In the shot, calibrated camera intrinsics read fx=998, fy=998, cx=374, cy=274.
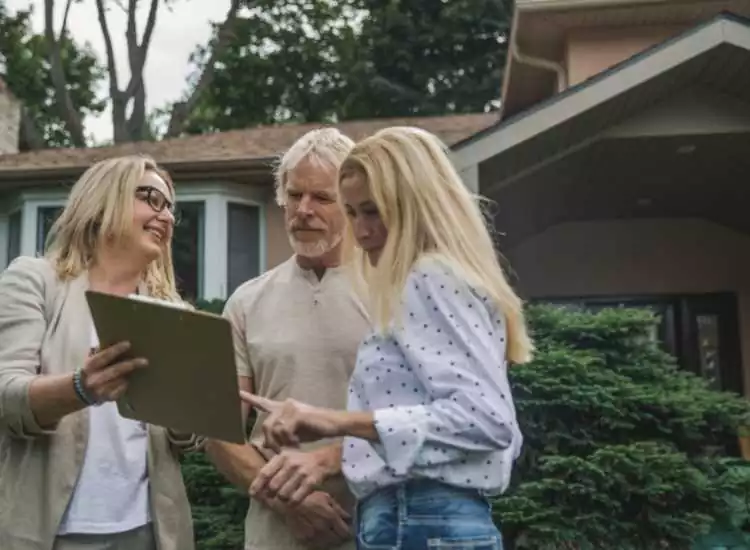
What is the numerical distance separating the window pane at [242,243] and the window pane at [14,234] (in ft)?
9.28

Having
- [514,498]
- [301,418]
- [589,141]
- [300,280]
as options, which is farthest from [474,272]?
[589,141]

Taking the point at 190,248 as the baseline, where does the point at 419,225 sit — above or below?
below

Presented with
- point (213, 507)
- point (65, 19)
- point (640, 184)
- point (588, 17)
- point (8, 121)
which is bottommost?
point (213, 507)

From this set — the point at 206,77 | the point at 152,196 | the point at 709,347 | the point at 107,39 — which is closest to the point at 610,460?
the point at 152,196

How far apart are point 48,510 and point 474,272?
1.16m

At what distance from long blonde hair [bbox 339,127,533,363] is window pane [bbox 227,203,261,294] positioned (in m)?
10.1

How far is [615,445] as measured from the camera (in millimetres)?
6297

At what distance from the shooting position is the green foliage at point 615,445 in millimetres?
5934

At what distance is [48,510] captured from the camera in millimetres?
2326

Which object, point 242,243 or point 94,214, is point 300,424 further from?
point 242,243

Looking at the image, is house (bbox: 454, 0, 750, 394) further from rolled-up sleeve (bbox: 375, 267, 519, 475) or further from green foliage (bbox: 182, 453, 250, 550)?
A: rolled-up sleeve (bbox: 375, 267, 519, 475)

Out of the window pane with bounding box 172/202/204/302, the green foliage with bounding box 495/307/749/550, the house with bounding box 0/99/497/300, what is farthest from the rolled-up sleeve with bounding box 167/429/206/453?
the window pane with bounding box 172/202/204/302

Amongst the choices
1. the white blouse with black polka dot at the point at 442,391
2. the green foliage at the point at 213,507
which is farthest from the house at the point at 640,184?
the white blouse with black polka dot at the point at 442,391

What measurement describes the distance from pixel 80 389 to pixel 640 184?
31.3 feet
